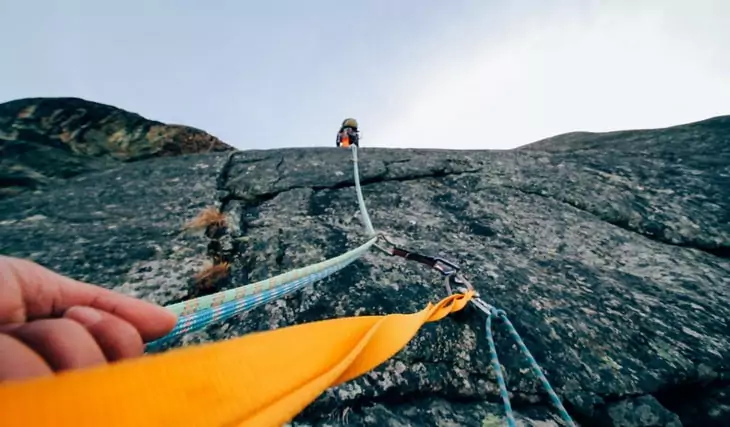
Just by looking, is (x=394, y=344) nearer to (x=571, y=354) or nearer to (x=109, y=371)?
(x=109, y=371)

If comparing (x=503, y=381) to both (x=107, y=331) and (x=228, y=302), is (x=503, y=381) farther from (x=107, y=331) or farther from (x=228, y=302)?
(x=107, y=331)

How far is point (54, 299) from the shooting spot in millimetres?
806

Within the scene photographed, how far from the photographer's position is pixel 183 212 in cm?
361

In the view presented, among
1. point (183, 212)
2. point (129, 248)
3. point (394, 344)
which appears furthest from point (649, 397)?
point (183, 212)

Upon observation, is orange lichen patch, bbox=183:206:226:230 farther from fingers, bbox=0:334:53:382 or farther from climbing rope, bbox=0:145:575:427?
fingers, bbox=0:334:53:382

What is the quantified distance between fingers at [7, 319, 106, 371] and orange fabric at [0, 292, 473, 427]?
0.52 feet

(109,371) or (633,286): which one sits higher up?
(109,371)

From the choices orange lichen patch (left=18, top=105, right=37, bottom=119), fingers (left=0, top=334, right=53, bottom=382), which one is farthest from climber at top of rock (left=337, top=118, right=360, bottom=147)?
fingers (left=0, top=334, right=53, bottom=382)

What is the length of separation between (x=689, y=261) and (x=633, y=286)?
87 cm

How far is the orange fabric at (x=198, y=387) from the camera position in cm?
46

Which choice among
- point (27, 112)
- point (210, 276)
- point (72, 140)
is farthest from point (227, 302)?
point (27, 112)

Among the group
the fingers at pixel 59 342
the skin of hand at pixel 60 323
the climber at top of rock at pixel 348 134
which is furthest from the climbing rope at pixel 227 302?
the climber at top of rock at pixel 348 134

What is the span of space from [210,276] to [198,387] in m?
2.24

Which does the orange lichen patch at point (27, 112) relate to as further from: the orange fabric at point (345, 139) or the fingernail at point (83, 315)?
the fingernail at point (83, 315)
